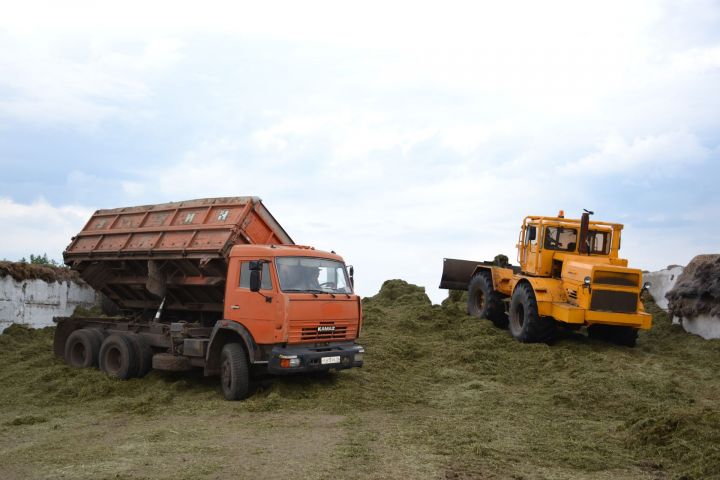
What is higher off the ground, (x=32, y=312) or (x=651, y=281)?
(x=651, y=281)

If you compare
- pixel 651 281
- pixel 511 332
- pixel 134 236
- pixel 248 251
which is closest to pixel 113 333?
pixel 134 236

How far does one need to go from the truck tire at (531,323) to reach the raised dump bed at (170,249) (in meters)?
6.03

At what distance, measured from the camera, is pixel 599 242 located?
54.6 ft

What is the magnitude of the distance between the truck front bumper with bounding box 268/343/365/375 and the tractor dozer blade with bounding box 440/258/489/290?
8.65 metres

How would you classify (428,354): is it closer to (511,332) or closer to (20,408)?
(511,332)

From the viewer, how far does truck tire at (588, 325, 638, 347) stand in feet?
52.6

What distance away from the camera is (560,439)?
352 inches

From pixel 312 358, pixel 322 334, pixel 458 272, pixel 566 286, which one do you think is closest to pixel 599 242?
pixel 566 286

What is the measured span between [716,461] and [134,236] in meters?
11.6

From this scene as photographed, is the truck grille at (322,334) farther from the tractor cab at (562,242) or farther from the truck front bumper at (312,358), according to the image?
the tractor cab at (562,242)

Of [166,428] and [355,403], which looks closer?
[166,428]

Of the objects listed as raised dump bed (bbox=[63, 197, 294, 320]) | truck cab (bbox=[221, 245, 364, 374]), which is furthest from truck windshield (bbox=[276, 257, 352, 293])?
raised dump bed (bbox=[63, 197, 294, 320])

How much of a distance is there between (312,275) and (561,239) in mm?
7759

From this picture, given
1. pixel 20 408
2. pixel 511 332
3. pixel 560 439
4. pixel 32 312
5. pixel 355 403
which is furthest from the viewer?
pixel 32 312
